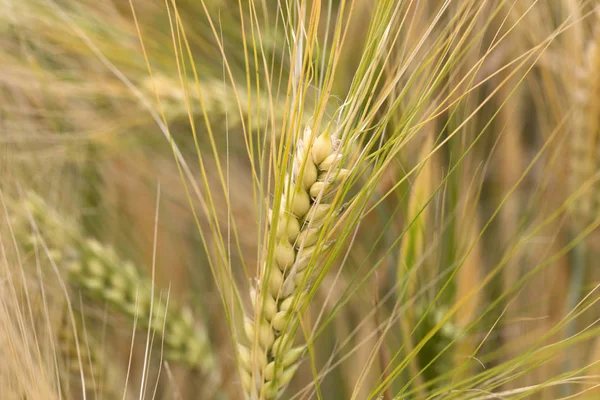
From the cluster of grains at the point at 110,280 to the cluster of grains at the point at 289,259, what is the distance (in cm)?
20

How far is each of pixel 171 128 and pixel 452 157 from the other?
0.34 meters

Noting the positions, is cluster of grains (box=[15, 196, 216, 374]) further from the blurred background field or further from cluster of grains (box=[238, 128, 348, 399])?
cluster of grains (box=[238, 128, 348, 399])

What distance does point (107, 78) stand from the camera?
61 cm

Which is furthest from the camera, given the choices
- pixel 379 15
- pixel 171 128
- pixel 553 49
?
pixel 171 128

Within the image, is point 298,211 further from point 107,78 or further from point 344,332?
point 107,78

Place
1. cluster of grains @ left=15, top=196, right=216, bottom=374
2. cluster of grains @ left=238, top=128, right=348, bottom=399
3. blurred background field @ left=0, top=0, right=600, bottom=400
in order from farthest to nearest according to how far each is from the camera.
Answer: cluster of grains @ left=15, top=196, right=216, bottom=374
blurred background field @ left=0, top=0, right=600, bottom=400
cluster of grains @ left=238, top=128, right=348, bottom=399

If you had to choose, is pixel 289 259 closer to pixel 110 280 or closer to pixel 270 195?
pixel 270 195

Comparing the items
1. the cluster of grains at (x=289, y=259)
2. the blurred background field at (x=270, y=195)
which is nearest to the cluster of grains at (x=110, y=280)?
the blurred background field at (x=270, y=195)

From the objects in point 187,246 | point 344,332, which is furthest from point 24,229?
point 344,332

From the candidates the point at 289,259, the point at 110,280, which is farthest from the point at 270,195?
the point at 110,280

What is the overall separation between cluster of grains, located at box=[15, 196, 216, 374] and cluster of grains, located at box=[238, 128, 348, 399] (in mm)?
205

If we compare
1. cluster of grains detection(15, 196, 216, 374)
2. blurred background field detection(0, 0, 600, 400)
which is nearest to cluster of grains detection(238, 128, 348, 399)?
blurred background field detection(0, 0, 600, 400)

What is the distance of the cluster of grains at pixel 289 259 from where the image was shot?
0.96 ft

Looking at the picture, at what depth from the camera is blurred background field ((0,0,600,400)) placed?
42 cm
